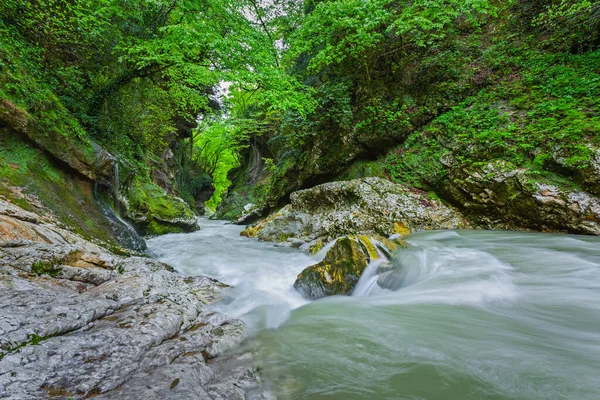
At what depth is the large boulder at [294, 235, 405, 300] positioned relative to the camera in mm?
3990

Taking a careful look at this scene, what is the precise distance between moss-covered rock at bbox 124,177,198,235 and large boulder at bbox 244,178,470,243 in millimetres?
3357

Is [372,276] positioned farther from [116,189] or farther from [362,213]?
[116,189]

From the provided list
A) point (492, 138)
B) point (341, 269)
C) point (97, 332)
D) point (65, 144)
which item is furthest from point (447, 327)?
point (65, 144)

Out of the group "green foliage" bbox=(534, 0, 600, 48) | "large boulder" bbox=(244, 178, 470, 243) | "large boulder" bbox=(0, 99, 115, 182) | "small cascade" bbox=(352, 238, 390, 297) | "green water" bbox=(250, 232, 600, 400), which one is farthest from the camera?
"large boulder" bbox=(244, 178, 470, 243)

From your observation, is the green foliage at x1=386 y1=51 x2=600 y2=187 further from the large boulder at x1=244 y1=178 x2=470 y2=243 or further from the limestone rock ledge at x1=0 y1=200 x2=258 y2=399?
the limestone rock ledge at x1=0 y1=200 x2=258 y2=399

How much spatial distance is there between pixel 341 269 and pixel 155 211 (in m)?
7.63

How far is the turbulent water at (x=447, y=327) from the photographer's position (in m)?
1.75

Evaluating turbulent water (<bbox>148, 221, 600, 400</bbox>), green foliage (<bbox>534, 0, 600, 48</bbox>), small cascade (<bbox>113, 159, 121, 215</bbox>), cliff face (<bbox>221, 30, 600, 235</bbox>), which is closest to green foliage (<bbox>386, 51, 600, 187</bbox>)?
cliff face (<bbox>221, 30, 600, 235</bbox>)

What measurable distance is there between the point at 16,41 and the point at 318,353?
25.6 feet

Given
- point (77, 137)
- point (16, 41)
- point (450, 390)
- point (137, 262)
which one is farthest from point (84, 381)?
point (16, 41)

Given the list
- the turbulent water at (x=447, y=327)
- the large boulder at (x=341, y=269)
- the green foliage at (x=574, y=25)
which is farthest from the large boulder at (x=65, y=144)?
the green foliage at (x=574, y=25)

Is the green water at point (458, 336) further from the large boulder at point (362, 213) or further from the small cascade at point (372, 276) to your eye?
the large boulder at point (362, 213)

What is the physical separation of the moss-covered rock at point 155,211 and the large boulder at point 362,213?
3.36 meters

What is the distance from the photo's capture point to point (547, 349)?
6.93 feet
